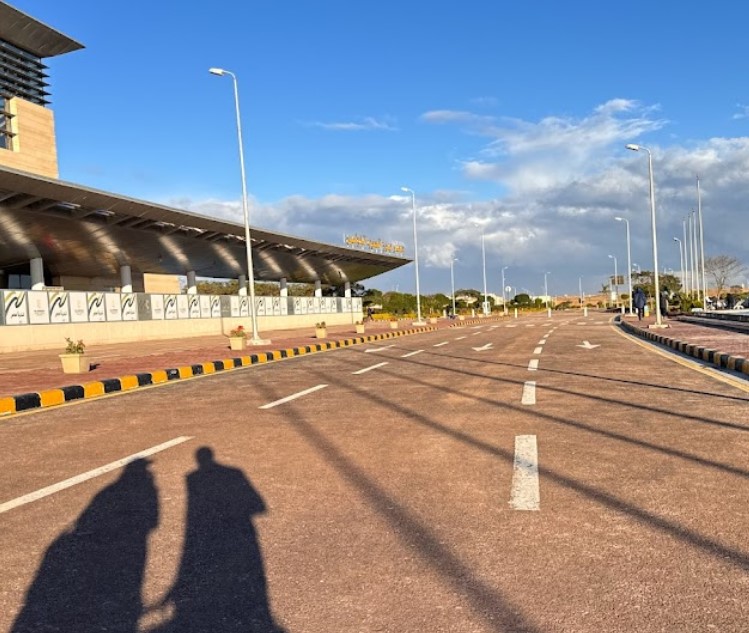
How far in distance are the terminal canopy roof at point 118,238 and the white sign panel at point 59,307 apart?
3472 mm

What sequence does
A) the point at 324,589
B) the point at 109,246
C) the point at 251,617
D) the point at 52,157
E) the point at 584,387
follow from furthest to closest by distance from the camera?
1. the point at 52,157
2. the point at 109,246
3. the point at 584,387
4. the point at 324,589
5. the point at 251,617

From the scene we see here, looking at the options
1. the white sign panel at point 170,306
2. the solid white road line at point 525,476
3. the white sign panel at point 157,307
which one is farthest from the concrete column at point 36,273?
the solid white road line at point 525,476

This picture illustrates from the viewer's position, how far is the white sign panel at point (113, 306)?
102 ft

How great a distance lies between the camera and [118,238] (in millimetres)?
34594

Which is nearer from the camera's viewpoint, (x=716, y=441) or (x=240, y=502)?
(x=240, y=502)

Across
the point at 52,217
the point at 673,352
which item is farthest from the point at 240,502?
the point at 52,217

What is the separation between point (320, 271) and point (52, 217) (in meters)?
33.0

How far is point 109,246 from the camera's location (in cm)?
3600

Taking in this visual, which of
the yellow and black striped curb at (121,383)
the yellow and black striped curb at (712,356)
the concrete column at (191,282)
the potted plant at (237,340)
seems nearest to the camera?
the yellow and black striped curb at (121,383)

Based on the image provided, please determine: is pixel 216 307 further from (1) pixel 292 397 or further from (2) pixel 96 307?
(1) pixel 292 397

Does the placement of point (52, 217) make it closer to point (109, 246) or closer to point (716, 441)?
point (109, 246)

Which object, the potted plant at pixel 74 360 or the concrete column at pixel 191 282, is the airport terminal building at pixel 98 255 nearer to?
the concrete column at pixel 191 282

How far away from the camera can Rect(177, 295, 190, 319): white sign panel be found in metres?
36.8

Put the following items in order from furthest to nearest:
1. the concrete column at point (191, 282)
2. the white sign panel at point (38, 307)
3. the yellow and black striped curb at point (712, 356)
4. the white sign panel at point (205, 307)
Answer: the concrete column at point (191, 282) → the white sign panel at point (205, 307) → the white sign panel at point (38, 307) → the yellow and black striped curb at point (712, 356)
